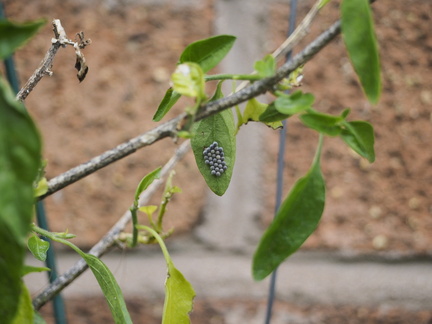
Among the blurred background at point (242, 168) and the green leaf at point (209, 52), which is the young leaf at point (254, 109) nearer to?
the green leaf at point (209, 52)

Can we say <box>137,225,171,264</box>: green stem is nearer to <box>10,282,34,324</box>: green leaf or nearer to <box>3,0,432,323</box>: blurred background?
<box>10,282,34,324</box>: green leaf

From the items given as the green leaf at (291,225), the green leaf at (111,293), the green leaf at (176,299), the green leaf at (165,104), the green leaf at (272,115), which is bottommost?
the green leaf at (176,299)

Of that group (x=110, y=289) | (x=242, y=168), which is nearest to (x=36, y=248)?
(x=110, y=289)

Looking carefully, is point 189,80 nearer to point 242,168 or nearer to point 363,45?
point 363,45

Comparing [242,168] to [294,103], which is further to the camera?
[242,168]

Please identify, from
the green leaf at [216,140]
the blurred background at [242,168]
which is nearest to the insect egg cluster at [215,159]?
the green leaf at [216,140]
